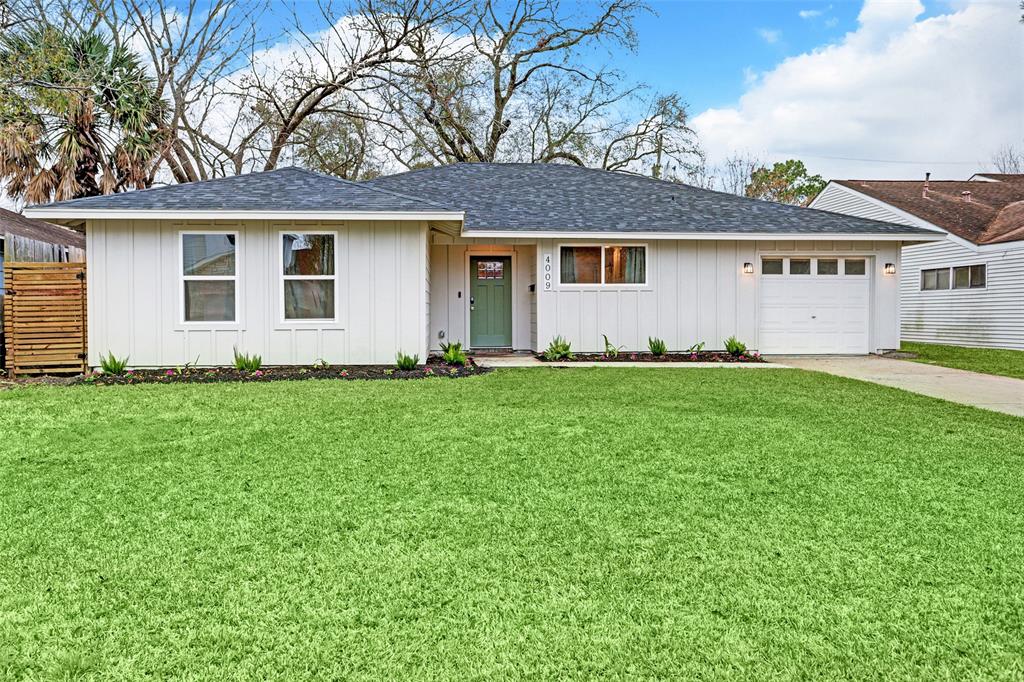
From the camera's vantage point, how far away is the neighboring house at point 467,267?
30.2 ft

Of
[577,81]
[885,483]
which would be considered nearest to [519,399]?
[885,483]

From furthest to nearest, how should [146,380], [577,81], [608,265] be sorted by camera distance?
[577,81], [608,265], [146,380]

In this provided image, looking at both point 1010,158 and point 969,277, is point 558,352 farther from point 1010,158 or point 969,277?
point 1010,158

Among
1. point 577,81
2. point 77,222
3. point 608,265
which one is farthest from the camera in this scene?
point 577,81

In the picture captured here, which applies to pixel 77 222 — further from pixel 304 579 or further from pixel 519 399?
pixel 304 579

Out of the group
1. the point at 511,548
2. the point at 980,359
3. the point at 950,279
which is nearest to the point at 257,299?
the point at 511,548

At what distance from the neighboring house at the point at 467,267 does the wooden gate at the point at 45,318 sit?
264 millimetres

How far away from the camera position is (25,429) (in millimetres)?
5160

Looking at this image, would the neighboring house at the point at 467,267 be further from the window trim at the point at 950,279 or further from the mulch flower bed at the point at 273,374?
the window trim at the point at 950,279

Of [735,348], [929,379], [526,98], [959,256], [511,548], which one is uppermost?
[526,98]

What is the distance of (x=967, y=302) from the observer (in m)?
15.9

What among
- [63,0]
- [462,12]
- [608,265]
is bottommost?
[608,265]

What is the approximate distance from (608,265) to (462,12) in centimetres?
1260

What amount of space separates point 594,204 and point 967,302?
1044 cm
